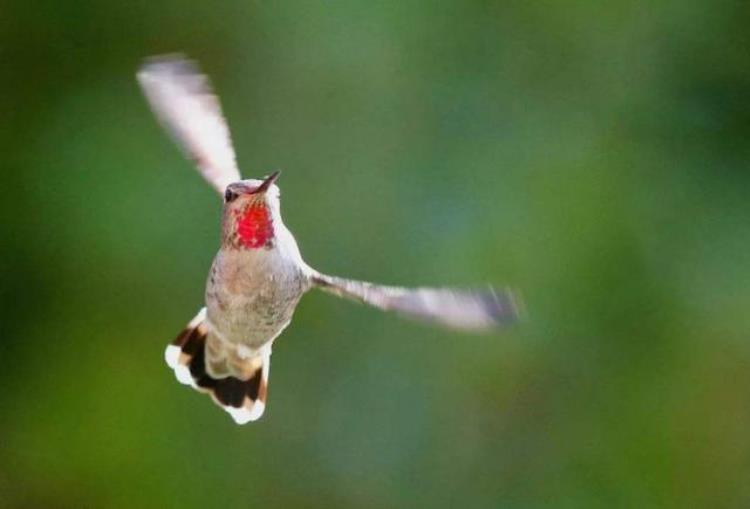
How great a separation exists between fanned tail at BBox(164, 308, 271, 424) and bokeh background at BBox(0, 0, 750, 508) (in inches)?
40.0

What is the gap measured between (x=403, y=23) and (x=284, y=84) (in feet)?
0.88

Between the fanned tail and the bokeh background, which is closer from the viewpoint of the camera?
the fanned tail

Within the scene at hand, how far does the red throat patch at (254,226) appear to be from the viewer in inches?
42.4

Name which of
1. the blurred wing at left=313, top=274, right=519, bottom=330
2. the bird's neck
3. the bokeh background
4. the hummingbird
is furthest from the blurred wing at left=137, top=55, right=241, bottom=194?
the bokeh background

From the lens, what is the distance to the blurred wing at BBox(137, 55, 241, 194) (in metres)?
1.12

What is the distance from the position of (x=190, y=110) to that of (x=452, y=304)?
40 centimetres

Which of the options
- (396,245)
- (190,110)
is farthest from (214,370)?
(396,245)

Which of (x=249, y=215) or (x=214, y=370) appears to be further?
(x=214, y=370)

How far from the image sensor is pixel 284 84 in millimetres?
2416

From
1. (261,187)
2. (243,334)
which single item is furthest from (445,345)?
(261,187)

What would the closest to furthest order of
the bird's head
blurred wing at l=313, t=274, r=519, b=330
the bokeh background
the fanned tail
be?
1. blurred wing at l=313, t=274, r=519, b=330
2. the bird's head
3. the fanned tail
4. the bokeh background

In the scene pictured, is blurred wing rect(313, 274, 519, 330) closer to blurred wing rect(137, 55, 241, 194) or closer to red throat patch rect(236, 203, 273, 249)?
red throat patch rect(236, 203, 273, 249)

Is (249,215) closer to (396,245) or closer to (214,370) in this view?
(214,370)

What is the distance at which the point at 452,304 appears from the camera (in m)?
0.87
